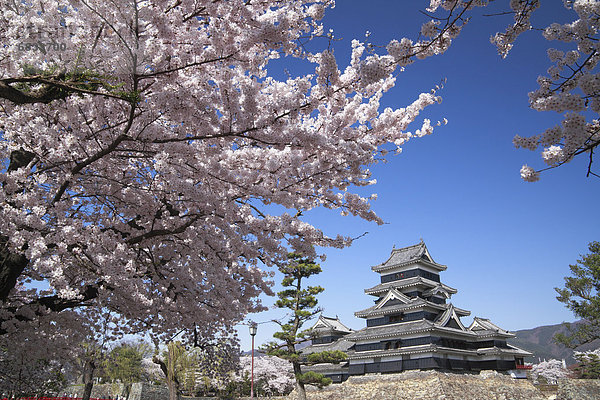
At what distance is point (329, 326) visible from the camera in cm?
3609

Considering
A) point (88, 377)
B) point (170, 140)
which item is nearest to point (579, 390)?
point (88, 377)

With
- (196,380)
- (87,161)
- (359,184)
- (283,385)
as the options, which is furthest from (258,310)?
(283,385)

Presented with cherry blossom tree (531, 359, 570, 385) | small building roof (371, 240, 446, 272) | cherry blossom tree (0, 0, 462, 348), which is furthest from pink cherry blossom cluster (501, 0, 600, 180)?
cherry blossom tree (531, 359, 570, 385)

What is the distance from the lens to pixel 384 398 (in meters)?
24.8

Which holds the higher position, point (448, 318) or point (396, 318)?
point (396, 318)

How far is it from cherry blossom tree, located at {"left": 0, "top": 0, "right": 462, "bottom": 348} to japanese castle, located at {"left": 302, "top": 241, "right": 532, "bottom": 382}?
76.8 ft

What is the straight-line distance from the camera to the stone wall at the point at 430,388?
2372 cm

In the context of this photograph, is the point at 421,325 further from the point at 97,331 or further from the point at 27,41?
the point at 27,41

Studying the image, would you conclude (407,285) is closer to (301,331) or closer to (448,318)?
(448,318)

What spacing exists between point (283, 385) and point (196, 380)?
9594 millimetres

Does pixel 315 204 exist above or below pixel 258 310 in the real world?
above

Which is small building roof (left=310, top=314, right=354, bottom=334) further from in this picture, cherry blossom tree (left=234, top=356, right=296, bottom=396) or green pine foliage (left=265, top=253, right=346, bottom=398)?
green pine foliage (left=265, top=253, right=346, bottom=398)

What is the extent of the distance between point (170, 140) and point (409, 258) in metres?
31.0

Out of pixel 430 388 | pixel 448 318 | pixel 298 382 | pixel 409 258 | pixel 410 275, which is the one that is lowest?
pixel 430 388
